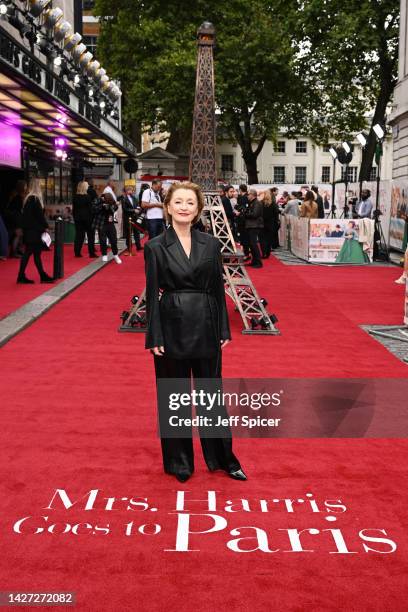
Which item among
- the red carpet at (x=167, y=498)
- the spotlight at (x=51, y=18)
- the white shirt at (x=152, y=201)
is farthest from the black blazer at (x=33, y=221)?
the spotlight at (x=51, y=18)

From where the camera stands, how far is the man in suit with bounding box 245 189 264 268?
1877 cm

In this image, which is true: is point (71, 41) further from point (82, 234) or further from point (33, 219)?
point (33, 219)

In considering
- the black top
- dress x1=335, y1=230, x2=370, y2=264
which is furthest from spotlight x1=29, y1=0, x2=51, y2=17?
dress x1=335, y1=230, x2=370, y2=264

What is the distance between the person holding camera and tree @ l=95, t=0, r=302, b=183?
2109 centimetres

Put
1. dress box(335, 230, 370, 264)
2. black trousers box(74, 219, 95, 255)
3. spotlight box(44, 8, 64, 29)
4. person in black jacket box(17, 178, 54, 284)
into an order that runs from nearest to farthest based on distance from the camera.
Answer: person in black jacket box(17, 178, 54, 284), black trousers box(74, 219, 95, 255), dress box(335, 230, 370, 264), spotlight box(44, 8, 64, 29)

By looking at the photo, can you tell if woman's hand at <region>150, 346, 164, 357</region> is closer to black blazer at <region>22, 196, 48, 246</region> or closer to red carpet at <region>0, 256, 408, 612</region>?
red carpet at <region>0, 256, 408, 612</region>

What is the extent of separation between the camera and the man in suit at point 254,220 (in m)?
18.8

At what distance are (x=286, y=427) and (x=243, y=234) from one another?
1642 centimetres

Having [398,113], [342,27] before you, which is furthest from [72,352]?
[342,27]

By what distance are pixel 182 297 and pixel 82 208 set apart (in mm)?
15926

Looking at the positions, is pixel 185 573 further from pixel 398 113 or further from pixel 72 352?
pixel 398 113

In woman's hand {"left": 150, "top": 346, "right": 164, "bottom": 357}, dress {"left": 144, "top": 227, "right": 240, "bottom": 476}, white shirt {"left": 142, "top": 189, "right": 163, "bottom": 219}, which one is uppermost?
white shirt {"left": 142, "top": 189, "right": 163, "bottom": 219}

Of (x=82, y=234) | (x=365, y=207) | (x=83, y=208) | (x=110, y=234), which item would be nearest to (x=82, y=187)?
(x=83, y=208)

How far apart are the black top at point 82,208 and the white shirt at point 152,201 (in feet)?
6.62
